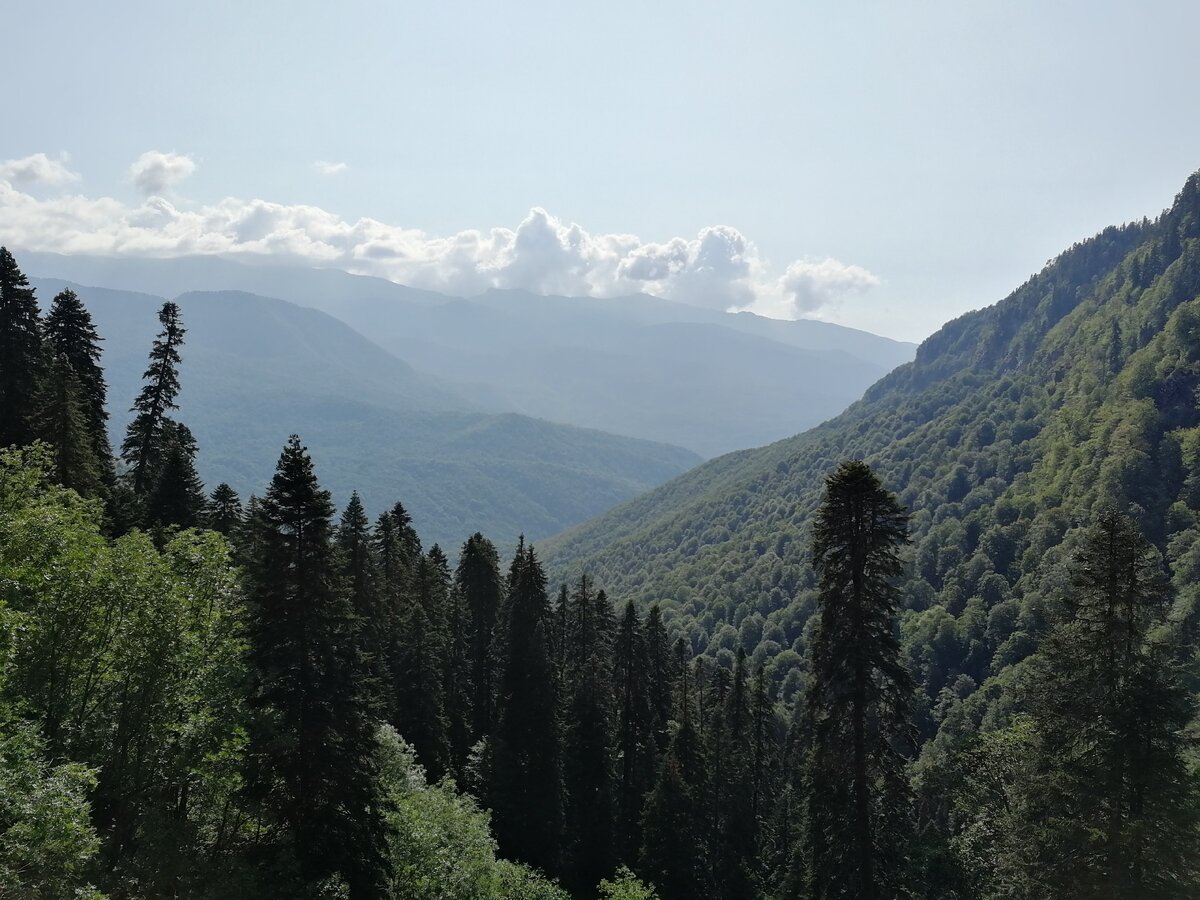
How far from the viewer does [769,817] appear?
65.5 meters

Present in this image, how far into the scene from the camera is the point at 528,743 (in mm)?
44094

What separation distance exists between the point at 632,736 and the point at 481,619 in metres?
13.3

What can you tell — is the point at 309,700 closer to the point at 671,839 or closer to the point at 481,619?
the point at 671,839

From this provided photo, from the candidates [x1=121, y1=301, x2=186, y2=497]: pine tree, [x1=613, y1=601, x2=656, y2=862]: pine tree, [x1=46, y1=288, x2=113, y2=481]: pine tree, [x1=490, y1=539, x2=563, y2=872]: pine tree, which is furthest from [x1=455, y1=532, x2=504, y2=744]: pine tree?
[x1=46, y1=288, x2=113, y2=481]: pine tree

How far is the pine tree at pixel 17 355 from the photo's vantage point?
44.8m

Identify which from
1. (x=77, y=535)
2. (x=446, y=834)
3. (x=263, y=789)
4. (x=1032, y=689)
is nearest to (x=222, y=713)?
(x=263, y=789)

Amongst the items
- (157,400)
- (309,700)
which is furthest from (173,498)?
(309,700)

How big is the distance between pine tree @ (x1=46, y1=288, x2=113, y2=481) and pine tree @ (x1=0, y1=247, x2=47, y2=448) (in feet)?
16.9

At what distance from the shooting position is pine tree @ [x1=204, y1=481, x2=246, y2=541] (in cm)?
5381

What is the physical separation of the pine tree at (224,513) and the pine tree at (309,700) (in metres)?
30.7

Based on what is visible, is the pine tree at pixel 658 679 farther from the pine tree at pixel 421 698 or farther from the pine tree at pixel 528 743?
the pine tree at pixel 421 698

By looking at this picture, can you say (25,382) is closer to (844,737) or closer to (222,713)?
(222,713)

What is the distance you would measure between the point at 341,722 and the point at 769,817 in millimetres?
54333

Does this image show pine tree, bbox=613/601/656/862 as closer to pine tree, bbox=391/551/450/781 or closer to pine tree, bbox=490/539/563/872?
pine tree, bbox=490/539/563/872
